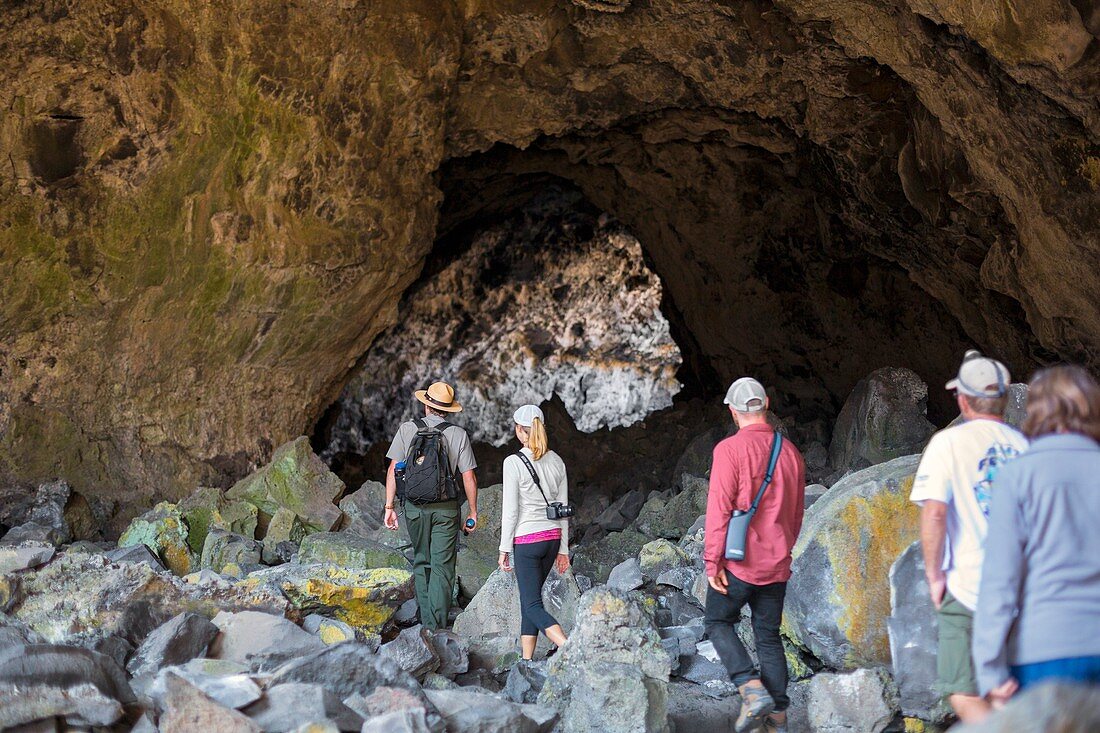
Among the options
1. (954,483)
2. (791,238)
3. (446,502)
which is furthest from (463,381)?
(954,483)

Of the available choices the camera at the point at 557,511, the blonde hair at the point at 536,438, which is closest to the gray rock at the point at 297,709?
the camera at the point at 557,511

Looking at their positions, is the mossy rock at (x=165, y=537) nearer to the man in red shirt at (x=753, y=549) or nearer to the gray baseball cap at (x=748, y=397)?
the man in red shirt at (x=753, y=549)

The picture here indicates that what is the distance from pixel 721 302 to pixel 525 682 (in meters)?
9.47

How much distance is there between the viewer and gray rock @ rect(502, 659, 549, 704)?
3.96 meters

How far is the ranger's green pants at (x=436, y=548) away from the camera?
5.37 m

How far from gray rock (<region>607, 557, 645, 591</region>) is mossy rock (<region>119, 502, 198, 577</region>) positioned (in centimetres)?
308

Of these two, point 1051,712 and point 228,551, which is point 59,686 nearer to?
point 1051,712

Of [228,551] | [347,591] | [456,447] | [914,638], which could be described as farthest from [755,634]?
[228,551]

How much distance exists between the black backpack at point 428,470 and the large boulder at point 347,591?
46 cm

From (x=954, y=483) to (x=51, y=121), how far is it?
21.0 feet

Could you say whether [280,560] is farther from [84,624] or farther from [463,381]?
[463,381]

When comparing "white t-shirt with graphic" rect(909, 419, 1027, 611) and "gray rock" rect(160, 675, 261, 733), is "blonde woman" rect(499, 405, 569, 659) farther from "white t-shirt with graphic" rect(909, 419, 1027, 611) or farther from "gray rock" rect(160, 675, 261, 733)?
"white t-shirt with graphic" rect(909, 419, 1027, 611)

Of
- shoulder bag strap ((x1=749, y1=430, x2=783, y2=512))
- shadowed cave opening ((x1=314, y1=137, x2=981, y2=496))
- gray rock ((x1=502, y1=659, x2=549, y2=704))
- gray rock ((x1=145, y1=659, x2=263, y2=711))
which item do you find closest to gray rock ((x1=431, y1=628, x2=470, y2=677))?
gray rock ((x1=502, y1=659, x2=549, y2=704))

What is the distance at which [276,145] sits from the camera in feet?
24.0
